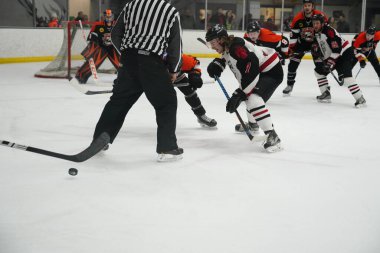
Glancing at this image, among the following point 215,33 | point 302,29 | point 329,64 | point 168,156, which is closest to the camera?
point 168,156

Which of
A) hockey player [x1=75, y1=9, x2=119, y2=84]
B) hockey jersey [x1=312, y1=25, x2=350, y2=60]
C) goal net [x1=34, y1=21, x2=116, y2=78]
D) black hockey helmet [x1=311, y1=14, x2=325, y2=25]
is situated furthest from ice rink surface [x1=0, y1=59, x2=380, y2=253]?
goal net [x1=34, y1=21, x2=116, y2=78]

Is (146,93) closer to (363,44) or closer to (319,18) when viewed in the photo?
(319,18)

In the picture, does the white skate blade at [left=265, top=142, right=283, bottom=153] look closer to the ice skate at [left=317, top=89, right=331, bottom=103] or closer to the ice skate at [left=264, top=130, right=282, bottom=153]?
the ice skate at [left=264, top=130, right=282, bottom=153]

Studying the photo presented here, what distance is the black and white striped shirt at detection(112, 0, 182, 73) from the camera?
2779 millimetres

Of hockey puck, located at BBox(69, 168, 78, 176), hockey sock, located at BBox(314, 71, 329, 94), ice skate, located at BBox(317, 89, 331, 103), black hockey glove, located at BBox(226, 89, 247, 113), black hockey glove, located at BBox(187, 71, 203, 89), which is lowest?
ice skate, located at BBox(317, 89, 331, 103)

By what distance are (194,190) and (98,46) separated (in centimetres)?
455

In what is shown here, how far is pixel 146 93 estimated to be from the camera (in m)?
2.87

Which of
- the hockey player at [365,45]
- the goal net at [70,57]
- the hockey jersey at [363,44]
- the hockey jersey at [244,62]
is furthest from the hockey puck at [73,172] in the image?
the hockey jersey at [363,44]

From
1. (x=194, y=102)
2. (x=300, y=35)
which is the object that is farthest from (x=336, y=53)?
(x=194, y=102)

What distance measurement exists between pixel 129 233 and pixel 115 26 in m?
1.40

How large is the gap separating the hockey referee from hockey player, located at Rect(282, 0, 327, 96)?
2.90 m

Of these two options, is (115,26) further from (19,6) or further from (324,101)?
(19,6)

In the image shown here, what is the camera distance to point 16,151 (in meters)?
3.08

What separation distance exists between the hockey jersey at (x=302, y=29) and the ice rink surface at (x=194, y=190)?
4.61 ft
